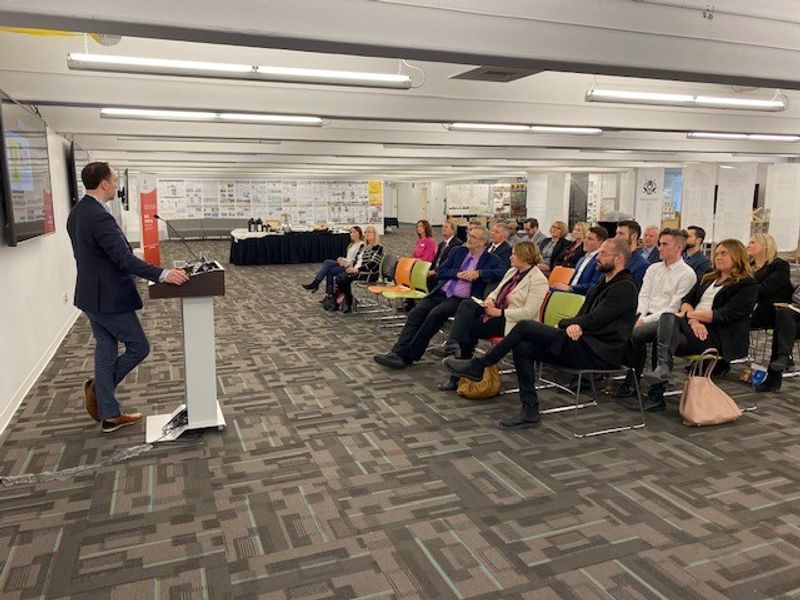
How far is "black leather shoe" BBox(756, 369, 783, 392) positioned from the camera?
4863mm

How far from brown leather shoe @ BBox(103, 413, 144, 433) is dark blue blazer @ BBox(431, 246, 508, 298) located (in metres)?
2.85

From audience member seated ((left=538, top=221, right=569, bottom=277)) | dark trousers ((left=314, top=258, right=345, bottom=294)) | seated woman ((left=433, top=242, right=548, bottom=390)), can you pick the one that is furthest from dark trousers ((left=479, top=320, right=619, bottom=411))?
dark trousers ((left=314, top=258, right=345, bottom=294))

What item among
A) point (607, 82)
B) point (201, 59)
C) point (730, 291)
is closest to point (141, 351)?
point (201, 59)

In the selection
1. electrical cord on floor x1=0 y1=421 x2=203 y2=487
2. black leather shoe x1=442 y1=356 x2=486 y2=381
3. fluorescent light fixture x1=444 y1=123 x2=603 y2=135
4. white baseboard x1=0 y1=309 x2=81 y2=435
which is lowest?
electrical cord on floor x1=0 y1=421 x2=203 y2=487

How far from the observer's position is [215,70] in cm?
447

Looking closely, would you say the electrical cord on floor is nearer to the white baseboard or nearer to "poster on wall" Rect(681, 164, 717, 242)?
the white baseboard

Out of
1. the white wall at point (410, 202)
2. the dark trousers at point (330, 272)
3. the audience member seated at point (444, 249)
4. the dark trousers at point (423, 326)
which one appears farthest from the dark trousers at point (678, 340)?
the white wall at point (410, 202)

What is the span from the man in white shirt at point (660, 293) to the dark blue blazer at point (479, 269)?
1.28 metres

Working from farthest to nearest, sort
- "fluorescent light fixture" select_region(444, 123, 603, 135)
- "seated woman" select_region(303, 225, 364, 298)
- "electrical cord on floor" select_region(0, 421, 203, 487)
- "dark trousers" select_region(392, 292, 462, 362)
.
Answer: "seated woman" select_region(303, 225, 364, 298) < "fluorescent light fixture" select_region(444, 123, 603, 135) < "dark trousers" select_region(392, 292, 462, 362) < "electrical cord on floor" select_region(0, 421, 203, 487)

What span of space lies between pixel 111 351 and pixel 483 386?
8.50 feet

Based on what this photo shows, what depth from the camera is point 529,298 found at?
15.1ft

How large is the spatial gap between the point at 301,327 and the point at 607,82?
462cm

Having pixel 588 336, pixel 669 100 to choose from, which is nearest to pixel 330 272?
pixel 669 100

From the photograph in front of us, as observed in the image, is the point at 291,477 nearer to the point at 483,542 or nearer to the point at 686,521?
the point at 483,542
